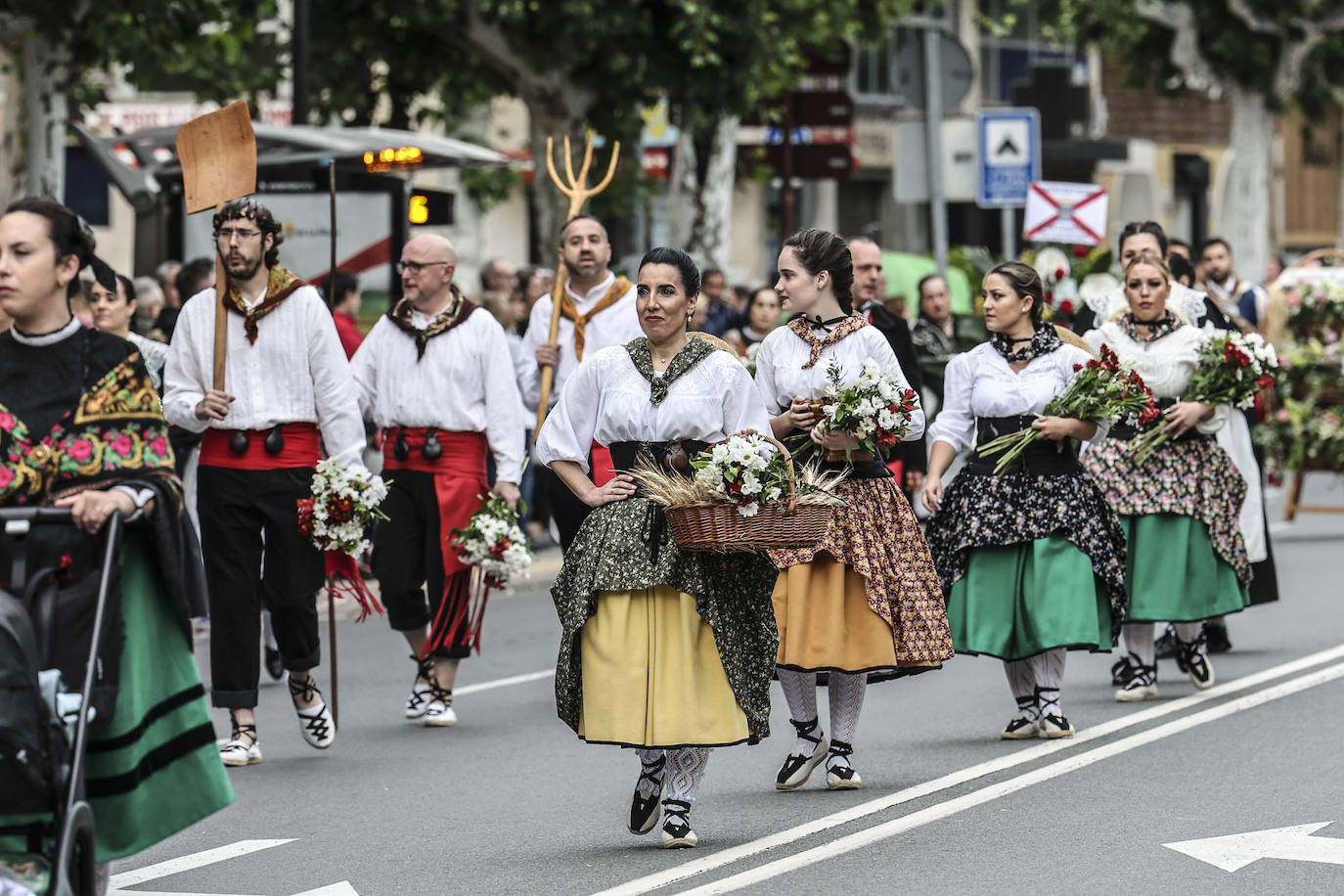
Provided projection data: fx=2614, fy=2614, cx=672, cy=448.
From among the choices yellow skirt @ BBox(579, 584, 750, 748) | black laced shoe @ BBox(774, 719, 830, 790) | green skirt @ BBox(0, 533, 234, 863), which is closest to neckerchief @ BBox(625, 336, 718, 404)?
yellow skirt @ BBox(579, 584, 750, 748)

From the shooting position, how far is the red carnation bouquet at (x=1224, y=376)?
38.1ft

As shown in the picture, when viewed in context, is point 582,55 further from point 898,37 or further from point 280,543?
point 898,37

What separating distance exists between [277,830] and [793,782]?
6.15 feet

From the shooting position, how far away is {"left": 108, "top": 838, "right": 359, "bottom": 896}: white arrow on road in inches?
303

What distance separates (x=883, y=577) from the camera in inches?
372

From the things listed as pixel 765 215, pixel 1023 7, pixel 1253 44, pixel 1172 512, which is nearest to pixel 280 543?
pixel 1172 512

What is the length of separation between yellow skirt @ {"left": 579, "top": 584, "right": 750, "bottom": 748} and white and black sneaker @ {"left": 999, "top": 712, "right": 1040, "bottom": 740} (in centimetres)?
267

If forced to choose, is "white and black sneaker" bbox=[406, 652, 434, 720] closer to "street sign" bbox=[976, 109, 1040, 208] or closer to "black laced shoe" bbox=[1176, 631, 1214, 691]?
"black laced shoe" bbox=[1176, 631, 1214, 691]

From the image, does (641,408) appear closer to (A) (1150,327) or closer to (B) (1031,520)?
(B) (1031,520)

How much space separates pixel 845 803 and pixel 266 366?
2.92 metres

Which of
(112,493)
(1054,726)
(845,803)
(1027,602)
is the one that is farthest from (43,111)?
(112,493)

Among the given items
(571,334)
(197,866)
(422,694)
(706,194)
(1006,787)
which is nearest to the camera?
(197,866)

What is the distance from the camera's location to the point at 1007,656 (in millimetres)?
10531

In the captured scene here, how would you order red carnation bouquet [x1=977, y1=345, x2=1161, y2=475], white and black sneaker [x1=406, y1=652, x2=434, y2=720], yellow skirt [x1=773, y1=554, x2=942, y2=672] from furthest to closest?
white and black sneaker [x1=406, y1=652, x2=434, y2=720] < red carnation bouquet [x1=977, y1=345, x2=1161, y2=475] < yellow skirt [x1=773, y1=554, x2=942, y2=672]
